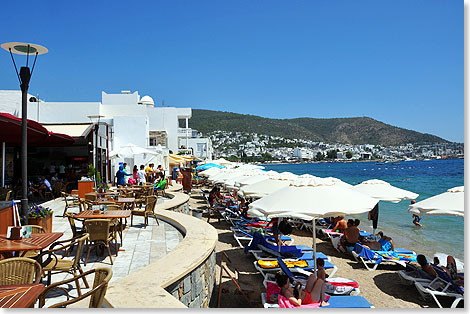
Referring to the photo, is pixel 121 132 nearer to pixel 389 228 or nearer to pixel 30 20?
pixel 389 228

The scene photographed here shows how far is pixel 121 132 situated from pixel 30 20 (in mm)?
22635

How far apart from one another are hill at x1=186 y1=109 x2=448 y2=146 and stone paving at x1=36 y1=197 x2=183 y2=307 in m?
119

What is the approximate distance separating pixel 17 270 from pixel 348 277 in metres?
6.92

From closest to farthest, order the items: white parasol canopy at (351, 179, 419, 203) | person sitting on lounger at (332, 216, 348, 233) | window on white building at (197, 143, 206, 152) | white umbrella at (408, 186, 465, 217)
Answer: white umbrella at (408, 186, 465, 217) → white parasol canopy at (351, 179, 419, 203) → person sitting on lounger at (332, 216, 348, 233) → window on white building at (197, 143, 206, 152)

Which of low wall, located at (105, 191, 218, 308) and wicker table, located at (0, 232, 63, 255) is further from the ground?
wicker table, located at (0, 232, 63, 255)

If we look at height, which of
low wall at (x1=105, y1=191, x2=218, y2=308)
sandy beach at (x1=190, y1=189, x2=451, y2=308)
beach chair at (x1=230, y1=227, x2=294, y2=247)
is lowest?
sandy beach at (x1=190, y1=189, x2=451, y2=308)

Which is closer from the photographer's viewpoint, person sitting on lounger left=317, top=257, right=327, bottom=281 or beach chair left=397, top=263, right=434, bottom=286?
person sitting on lounger left=317, top=257, right=327, bottom=281

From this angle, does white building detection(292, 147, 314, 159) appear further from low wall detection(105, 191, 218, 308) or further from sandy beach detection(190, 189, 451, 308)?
low wall detection(105, 191, 218, 308)

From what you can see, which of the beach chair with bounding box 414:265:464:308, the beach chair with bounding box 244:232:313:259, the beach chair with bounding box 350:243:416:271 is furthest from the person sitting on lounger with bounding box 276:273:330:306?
the beach chair with bounding box 350:243:416:271

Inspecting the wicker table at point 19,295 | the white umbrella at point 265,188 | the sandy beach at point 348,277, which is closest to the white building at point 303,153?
the sandy beach at point 348,277

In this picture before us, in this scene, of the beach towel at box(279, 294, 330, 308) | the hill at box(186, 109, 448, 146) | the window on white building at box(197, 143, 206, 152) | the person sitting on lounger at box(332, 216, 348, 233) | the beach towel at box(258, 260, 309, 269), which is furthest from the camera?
the hill at box(186, 109, 448, 146)

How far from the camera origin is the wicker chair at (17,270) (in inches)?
134

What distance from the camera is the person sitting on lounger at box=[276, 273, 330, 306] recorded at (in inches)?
218

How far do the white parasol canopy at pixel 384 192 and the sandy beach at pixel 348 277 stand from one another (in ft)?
6.51
